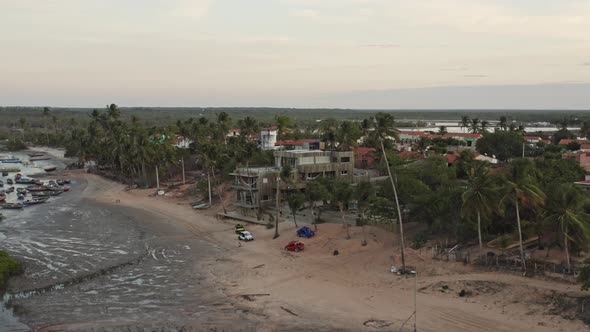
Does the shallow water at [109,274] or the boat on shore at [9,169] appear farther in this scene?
the boat on shore at [9,169]

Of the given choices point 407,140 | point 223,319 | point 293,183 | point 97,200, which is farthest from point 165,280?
point 407,140

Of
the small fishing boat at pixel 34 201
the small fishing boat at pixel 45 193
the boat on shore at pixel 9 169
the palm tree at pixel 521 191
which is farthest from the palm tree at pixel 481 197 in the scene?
the boat on shore at pixel 9 169

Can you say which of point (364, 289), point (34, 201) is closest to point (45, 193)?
point (34, 201)

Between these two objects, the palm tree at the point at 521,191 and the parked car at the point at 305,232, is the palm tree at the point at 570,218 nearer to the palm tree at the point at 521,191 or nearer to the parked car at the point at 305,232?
the palm tree at the point at 521,191

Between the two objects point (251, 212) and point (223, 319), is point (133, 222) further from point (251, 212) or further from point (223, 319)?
point (223, 319)

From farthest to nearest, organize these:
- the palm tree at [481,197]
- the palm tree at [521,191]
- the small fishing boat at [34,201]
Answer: the small fishing boat at [34,201]
the palm tree at [481,197]
the palm tree at [521,191]

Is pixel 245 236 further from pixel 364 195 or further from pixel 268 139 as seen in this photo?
pixel 268 139
